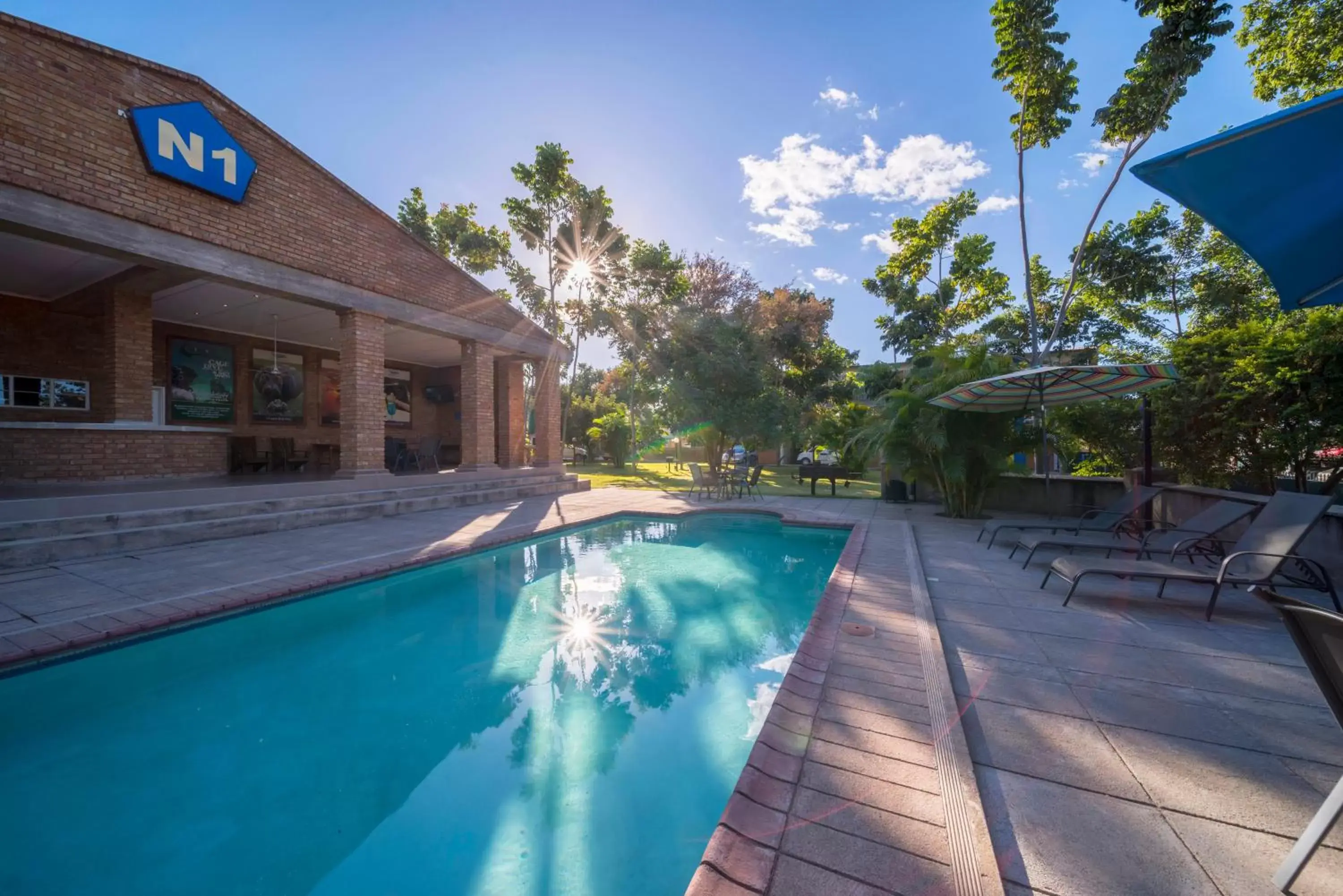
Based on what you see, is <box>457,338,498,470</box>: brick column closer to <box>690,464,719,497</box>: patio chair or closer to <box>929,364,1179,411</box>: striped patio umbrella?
<box>690,464,719,497</box>: patio chair

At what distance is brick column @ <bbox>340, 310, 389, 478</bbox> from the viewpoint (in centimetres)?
918

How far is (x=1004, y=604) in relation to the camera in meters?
4.28

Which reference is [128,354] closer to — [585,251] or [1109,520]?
[585,251]

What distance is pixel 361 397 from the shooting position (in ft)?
30.3

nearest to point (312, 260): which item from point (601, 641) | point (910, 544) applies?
point (601, 641)

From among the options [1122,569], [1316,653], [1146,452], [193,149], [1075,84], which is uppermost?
[1075,84]

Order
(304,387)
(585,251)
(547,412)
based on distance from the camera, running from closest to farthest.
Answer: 1. (304,387)
2. (547,412)
3. (585,251)

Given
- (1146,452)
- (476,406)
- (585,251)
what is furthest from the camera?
(585,251)

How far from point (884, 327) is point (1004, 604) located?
24.3 meters

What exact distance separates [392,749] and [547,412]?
11.9 meters

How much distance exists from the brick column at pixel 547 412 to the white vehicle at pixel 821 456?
1161 cm

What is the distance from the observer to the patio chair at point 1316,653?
1.46m

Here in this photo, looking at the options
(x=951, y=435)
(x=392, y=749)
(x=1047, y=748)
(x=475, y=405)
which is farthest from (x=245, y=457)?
(x=951, y=435)

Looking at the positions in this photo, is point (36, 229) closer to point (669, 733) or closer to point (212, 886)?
point (212, 886)
